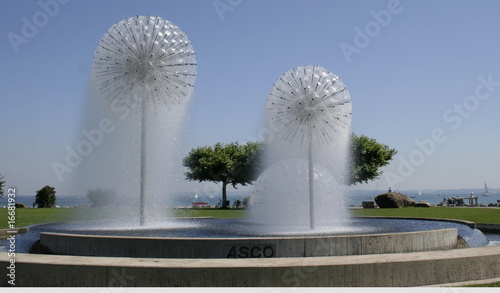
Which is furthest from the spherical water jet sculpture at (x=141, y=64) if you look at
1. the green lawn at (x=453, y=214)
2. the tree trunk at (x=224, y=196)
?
the tree trunk at (x=224, y=196)

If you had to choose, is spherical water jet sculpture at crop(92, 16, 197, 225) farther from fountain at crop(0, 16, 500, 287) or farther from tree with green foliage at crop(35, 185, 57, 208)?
tree with green foliage at crop(35, 185, 57, 208)

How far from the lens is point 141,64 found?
15.5m

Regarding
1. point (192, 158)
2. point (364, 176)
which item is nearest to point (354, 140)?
point (364, 176)

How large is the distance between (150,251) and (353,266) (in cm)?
451

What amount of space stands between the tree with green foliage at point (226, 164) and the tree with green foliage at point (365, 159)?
36.2ft

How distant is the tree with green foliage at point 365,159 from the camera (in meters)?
51.5

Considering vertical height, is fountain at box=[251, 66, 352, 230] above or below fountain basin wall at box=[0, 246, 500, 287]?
above

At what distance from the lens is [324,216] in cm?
1708

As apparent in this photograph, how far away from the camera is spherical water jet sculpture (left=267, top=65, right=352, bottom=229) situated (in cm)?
1527

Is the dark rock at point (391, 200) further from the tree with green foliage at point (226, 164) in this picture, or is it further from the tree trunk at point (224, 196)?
the tree trunk at point (224, 196)

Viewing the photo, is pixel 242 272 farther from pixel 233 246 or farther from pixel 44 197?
pixel 44 197

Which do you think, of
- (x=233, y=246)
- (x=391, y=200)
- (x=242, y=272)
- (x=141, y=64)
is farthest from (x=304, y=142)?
(x=391, y=200)

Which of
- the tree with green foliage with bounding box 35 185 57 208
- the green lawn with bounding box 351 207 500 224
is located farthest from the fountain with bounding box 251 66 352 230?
the tree with green foliage with bounding box 35 185 57 208

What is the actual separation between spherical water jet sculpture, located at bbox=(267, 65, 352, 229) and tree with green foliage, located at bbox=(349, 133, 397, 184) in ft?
120
